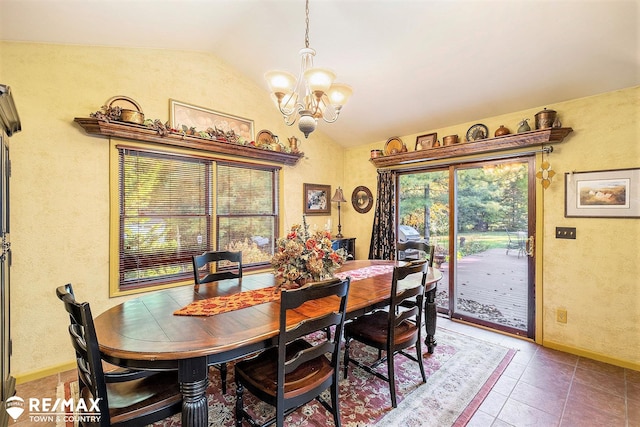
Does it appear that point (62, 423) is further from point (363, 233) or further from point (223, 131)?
point (363, 233)

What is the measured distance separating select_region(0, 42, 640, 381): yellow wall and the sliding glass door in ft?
0.83

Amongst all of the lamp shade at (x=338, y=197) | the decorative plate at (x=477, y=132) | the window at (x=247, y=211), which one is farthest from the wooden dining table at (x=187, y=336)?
the lamp shade at (x=338, y=197)

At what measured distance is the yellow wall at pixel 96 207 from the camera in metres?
2.42

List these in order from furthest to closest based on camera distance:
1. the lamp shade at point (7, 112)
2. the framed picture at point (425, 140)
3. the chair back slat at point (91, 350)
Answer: the framed picture at point (425, 140), the lamp shade at point (7, 112), the chair back slat at point (91, 350)

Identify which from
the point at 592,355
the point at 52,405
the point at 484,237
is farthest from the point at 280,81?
the point at 592,355

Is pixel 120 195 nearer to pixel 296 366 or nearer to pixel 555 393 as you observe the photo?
pixel 296 366

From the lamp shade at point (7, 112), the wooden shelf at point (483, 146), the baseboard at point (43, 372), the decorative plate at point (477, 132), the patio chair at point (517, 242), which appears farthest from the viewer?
the decorative plate at point (477, 132)

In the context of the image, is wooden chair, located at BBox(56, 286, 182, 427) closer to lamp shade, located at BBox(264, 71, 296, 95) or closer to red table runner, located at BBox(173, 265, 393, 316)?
red table runner, located at BBox(173, 265, 393, 316)

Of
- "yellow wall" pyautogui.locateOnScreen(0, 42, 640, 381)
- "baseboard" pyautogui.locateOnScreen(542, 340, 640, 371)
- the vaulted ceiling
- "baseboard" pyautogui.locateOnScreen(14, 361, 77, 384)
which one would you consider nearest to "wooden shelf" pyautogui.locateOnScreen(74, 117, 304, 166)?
"yellow wall" pyautogui.locateOnScreen(0, 42, 640, 381)

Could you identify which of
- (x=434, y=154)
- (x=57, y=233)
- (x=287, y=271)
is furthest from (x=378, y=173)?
(x=57, y=233)

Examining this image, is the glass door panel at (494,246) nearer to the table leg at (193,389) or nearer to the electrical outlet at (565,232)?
the electrical outlet at (565,232)

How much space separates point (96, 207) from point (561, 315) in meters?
4.96

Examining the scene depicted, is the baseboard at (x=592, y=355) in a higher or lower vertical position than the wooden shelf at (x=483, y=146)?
lower

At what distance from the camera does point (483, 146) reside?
3.36 m
